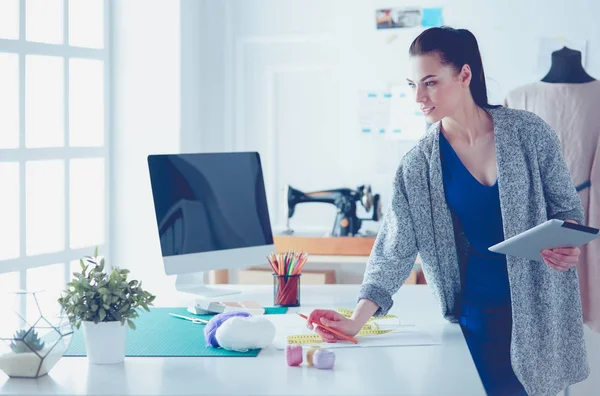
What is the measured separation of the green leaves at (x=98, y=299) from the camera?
5.13 ft

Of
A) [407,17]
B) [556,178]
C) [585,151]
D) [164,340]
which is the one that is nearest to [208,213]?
[164,340]

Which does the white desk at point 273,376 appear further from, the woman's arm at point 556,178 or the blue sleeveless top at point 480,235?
the woman's arm at point 556,178

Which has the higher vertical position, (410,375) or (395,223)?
(395,223)

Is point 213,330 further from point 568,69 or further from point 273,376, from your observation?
point 568,69

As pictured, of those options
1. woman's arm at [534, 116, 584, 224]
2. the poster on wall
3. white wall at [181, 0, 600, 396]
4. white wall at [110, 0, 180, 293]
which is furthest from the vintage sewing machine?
woman's arm at [534, 116, 584, 224]

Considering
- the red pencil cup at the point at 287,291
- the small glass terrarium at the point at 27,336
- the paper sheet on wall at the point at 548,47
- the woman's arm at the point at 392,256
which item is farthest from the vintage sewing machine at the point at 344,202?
the small glass terrarium at the point at 27,336

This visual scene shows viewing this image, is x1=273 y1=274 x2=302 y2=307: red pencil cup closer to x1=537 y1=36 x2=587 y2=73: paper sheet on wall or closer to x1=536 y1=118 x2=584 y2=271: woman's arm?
x1=536 y1=118 x2=584 y2=271: woman's arm

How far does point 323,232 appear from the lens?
12.4 feet

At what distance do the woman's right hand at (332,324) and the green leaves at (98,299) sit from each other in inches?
15.6

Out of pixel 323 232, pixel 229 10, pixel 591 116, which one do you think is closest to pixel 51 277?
pixel 323 232

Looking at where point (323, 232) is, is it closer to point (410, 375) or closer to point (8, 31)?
point (8, 31)

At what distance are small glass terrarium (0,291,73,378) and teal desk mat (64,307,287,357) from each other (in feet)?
0.49

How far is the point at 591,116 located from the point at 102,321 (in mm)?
2031

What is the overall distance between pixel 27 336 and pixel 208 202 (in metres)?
0.86
